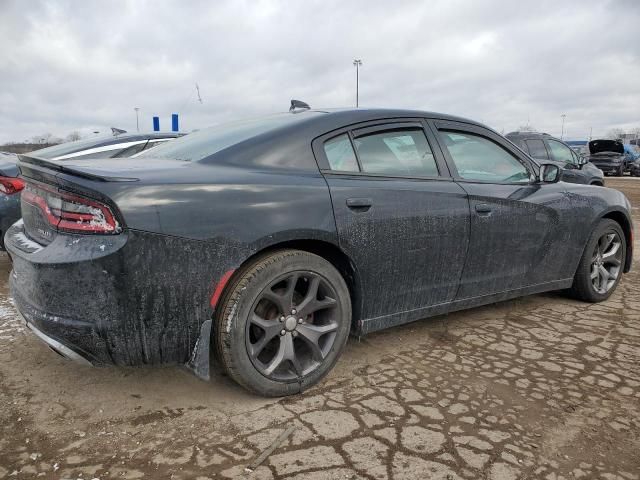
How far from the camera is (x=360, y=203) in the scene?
107 inches

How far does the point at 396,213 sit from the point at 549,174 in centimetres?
160

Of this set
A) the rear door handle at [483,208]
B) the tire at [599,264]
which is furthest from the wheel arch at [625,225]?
the rear door handle at [483,208]

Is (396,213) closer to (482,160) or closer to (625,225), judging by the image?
(482,160)

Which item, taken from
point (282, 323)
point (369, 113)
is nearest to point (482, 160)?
point (369, 113)

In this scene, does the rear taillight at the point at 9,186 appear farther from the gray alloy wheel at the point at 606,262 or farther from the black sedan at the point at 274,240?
the gray alloy wheel at the point at 606,262

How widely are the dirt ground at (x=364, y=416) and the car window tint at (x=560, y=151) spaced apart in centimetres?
753

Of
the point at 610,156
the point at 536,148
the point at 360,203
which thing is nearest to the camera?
the point at 360,203

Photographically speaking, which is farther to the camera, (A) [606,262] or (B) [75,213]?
(A) [606,262]

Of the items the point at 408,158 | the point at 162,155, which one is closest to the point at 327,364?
the point at 408,158

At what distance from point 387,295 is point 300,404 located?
781mm

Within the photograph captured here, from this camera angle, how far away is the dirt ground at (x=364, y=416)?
2.05 meters

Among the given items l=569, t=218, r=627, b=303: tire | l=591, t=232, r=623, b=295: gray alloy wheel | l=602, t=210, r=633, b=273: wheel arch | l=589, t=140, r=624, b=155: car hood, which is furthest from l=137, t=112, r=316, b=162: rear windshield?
l=589, t=140, r=624, b=155: car hood

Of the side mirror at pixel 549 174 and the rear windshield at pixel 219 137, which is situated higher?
the rear windshield at pixel 219 137

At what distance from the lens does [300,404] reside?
2535 mm
